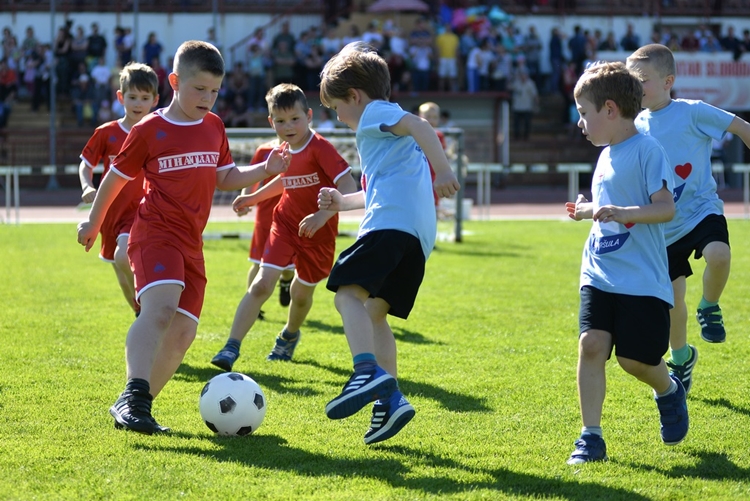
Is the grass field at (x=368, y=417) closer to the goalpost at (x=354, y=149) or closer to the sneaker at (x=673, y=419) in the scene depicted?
the sneaker at (x=673, y=419)

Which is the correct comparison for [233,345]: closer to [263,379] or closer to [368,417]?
[263,379]

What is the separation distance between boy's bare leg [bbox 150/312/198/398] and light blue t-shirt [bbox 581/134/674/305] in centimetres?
199

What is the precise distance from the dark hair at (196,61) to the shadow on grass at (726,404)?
10.4 ft

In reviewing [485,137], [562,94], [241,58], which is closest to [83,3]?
A: [241,58]

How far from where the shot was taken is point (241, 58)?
95.7ft

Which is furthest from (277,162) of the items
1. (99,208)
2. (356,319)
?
(356,319)

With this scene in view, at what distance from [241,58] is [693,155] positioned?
24.7 meters

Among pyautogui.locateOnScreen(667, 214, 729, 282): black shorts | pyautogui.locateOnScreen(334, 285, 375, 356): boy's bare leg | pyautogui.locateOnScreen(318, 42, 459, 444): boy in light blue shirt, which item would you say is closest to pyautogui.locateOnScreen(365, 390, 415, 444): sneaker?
pyautogui.locateOnScreen(318, 42, 459, 444): boy in light blue shirt

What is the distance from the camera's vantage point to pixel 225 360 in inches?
252

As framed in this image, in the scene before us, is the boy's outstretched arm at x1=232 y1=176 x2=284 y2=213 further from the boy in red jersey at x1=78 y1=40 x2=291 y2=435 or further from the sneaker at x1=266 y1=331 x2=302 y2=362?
the sneaker at x1=266 y1=331 x2=302 y2=362

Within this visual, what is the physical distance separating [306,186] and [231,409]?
95.3 inches

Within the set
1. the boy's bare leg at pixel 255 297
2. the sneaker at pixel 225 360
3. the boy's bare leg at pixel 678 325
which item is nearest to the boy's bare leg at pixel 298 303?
the boy's bare leg at pixel 255 297

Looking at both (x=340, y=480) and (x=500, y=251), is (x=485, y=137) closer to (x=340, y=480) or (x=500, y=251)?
(x=500, y=251)

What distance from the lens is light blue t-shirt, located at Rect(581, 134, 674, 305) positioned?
4266mm
